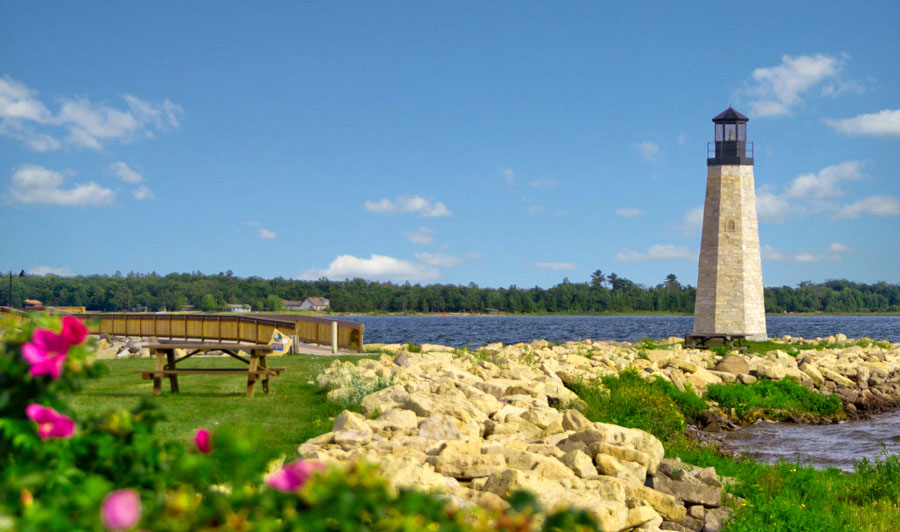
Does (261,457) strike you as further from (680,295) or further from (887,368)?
(680,295)

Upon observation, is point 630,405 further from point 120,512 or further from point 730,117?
point 730,117

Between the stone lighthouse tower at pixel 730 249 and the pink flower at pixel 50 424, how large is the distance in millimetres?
30285

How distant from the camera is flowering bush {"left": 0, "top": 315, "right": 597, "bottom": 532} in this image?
2.04 meters

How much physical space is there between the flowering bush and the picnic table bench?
2866cm

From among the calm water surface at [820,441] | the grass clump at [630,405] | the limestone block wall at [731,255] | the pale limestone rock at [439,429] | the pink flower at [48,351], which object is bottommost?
the calm water surface at [820,441]

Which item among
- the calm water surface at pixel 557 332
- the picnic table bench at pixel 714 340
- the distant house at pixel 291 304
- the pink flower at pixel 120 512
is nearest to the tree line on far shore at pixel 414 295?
the distant house at pixel 291 304

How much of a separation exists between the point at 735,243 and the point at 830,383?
999cm

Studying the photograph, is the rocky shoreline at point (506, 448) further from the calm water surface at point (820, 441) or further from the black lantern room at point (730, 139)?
the black lantern room at point (730, 139)

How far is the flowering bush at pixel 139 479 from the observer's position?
2039 mm

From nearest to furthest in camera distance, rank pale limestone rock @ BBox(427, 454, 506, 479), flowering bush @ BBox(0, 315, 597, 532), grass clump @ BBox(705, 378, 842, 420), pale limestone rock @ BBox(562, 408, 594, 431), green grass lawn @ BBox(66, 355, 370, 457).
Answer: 1. flowering bush @ BBox(0, 315, 597, 532)
2. pale limestone rock @ BBox(427, 454, 506, 479)
3. green grass lawn @ BBox(66, 355, 370, 457)
4. pale limestone rock @ BBox(562, 408, 594, 431)
5. grass clump @ BBox(705, 378, 842, 420)

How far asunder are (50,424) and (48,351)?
0.93 feet

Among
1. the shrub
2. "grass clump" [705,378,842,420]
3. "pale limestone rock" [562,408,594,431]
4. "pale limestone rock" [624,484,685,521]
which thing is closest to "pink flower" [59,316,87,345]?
"pale limestone rock" [624,484,685,521]

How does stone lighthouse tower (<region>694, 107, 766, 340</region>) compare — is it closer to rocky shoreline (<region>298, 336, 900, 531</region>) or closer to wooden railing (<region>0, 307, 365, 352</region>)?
wooden railing (<region>0, 307, 365, 352</region>)

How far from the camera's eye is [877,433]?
16.6 m
